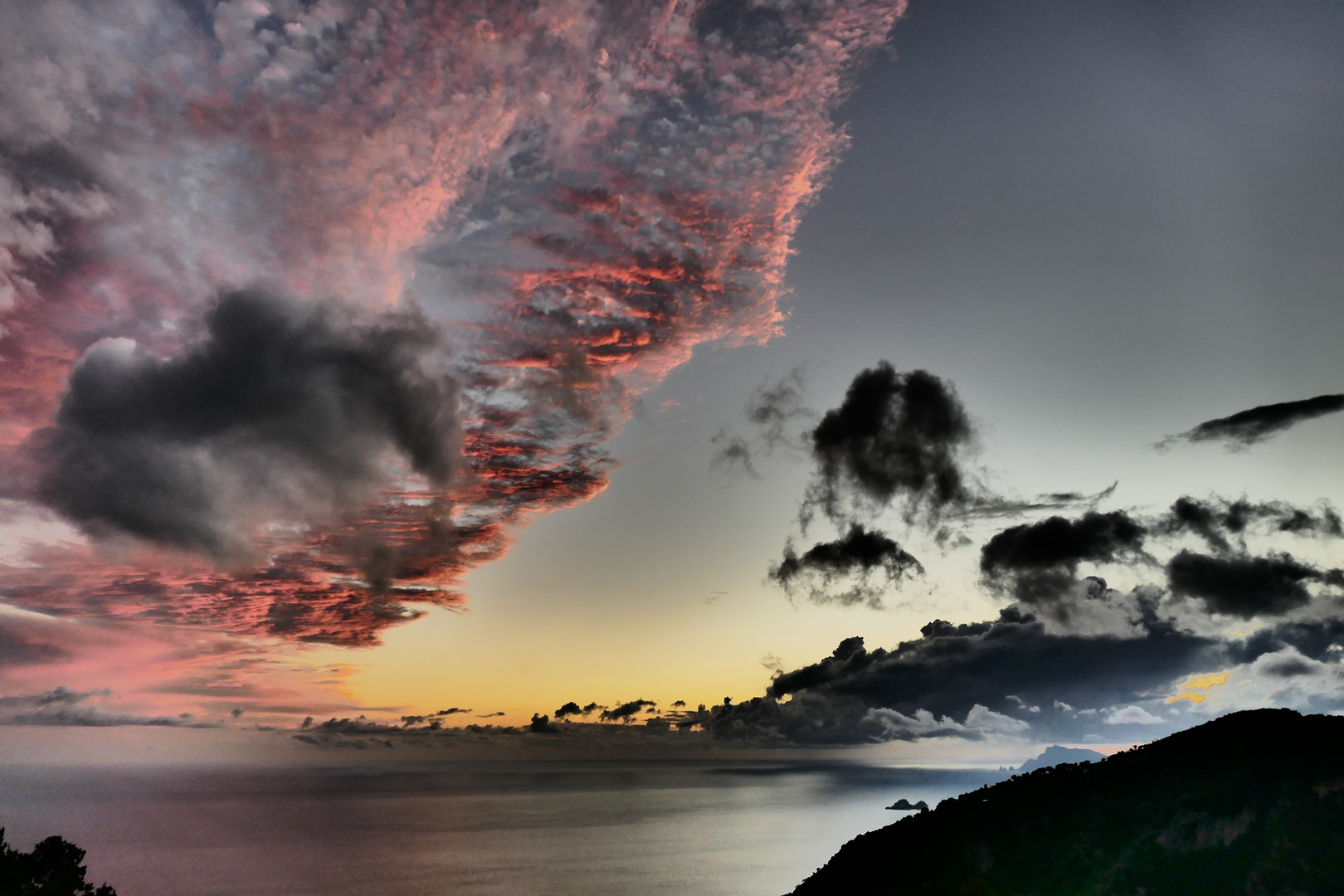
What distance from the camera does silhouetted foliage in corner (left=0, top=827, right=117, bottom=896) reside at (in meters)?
48.3

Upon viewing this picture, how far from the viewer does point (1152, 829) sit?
65000 mm

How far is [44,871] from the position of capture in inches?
2009

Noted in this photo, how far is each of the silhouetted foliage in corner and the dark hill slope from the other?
198ft

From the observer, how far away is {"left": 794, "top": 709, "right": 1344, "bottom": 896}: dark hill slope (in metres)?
56.8

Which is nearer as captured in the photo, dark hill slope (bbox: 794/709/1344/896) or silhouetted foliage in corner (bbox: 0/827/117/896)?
silhouetted foliage in corner (bbox: 0/827/117/896)

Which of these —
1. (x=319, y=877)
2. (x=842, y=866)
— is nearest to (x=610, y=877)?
(x=319, y=877)

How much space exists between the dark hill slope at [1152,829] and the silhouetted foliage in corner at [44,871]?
6043 centimetres

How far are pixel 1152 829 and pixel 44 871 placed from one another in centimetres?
9068

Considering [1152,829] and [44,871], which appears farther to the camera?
[1152,829]

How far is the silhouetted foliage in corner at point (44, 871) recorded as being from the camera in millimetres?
48281

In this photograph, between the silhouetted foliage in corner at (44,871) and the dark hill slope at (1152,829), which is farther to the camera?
the dark hill slope at (1152,829)

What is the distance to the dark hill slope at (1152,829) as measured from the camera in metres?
56.8

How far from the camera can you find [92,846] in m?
186

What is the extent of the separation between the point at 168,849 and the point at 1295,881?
228152mm
